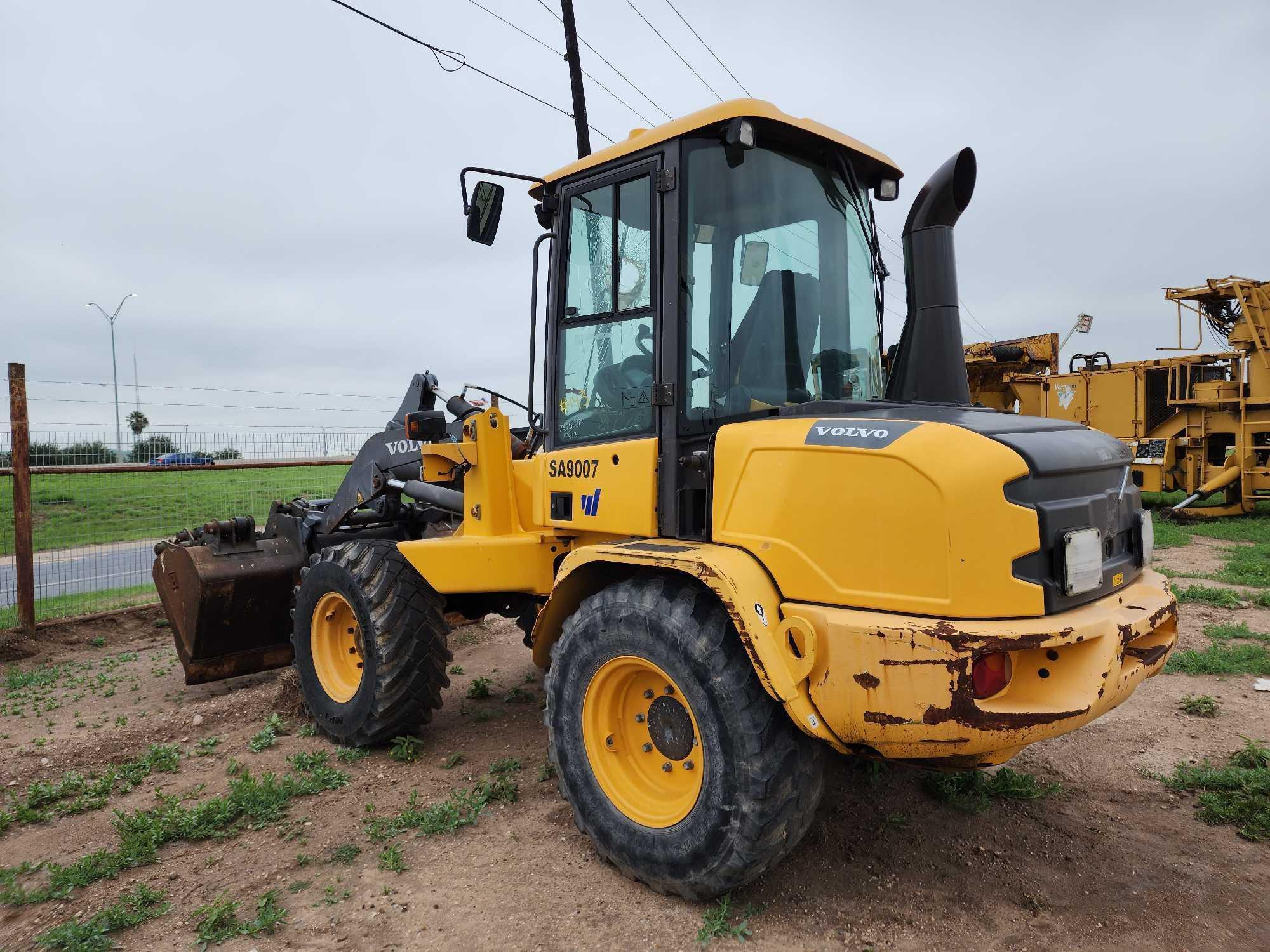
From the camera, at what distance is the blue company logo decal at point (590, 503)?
3653 millimetres

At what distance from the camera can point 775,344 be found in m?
3.39

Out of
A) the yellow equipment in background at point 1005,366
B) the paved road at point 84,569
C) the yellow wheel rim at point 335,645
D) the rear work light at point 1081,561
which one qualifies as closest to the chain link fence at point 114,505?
the paved road at point 84,569

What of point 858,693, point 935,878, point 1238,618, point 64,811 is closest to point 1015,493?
point 858,693

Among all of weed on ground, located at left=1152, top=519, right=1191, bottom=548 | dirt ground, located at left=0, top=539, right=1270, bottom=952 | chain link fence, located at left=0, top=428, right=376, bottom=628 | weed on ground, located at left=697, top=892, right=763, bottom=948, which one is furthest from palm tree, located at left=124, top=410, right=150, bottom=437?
weed on ground, located at left=1152, top=519, right=1191, bottom=548

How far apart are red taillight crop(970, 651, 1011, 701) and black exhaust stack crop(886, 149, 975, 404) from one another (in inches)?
45.9

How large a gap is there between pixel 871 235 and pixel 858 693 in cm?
219

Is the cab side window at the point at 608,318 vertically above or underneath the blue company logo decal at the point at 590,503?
→ above

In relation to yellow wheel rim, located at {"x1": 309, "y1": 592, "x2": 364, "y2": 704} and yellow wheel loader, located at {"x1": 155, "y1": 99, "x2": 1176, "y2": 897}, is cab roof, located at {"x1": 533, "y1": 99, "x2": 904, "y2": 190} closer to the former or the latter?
yellow wheel loader, located at {"x1": 155, "y1": 99, "x2": 1176, "y2": 897}

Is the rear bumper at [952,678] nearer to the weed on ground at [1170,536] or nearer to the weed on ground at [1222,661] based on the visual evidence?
the weed on ground at [1222,661]

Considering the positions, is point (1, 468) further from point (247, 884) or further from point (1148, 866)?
point (1148, 866)

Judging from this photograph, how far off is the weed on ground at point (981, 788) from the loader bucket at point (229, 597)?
427 centimetres

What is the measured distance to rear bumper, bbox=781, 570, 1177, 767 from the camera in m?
2.55

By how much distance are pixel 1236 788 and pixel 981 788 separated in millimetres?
1131

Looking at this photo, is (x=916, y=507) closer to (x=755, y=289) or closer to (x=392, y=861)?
(x=755, y=289)
